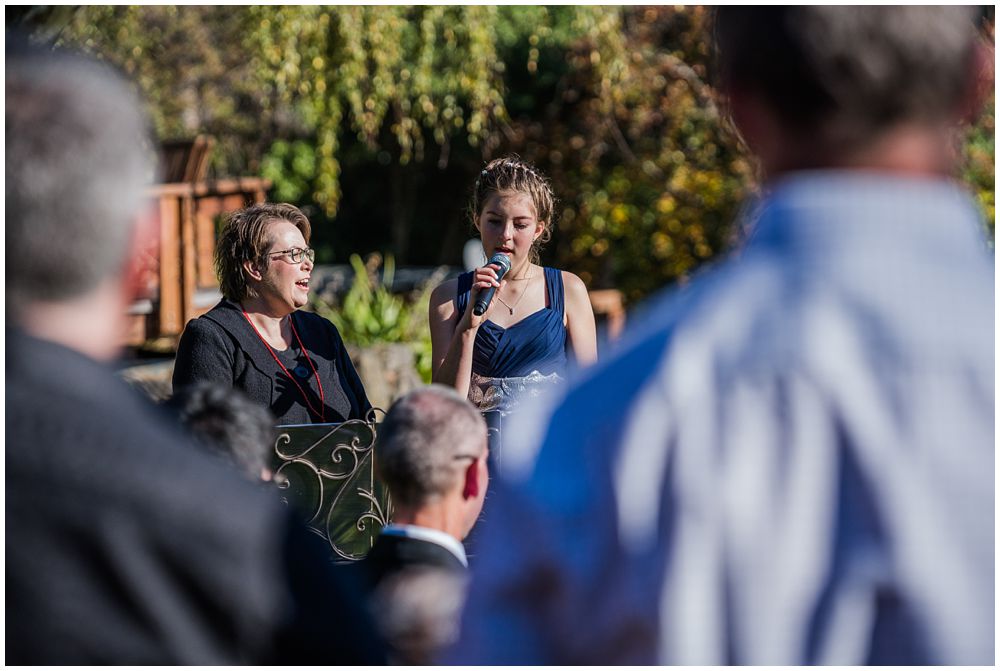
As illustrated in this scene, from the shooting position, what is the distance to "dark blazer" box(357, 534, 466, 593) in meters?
1.91

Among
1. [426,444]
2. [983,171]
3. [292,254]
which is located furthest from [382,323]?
[426,444]

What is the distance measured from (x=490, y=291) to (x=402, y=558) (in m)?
1.92

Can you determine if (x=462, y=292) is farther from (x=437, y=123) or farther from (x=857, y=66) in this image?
(x=437, y=123)

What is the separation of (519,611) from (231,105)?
45.4ft

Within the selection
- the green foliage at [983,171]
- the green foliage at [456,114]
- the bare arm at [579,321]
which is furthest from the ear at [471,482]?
the green foliage at [983,171]

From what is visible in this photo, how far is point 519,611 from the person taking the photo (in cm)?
105

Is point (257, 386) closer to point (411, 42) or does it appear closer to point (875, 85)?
point (875, 85)

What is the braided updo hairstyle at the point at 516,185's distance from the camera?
157 inches

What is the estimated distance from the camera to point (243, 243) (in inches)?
147

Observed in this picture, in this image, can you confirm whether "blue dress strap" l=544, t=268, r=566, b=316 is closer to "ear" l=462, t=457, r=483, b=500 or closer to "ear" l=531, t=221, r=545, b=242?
"ear" l=531, t=221, r=545, b=242

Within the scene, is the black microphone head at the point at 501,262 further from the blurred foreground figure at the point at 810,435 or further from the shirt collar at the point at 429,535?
the blurred foreground figure at the point at 810,435

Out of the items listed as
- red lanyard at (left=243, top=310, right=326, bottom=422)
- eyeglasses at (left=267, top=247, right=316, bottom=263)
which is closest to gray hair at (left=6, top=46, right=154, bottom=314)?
red lanyard at (left=243, top=310, right=326, bottom=422)

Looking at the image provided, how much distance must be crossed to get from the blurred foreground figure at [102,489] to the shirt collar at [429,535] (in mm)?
772

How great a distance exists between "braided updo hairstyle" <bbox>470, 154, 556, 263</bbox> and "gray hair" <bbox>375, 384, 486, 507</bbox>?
2112mm
